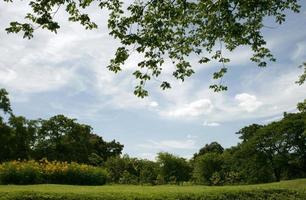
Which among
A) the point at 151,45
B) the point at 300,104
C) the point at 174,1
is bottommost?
the point at 151,45

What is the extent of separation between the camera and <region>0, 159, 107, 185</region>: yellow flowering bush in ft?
68.1

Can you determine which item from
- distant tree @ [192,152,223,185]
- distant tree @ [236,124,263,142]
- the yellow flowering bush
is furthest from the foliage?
distant tree @ [236,124,263,142]

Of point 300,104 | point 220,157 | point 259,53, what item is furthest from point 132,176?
point 259,53

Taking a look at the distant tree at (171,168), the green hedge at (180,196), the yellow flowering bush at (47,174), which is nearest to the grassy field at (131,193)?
the green hedge at (180,196)

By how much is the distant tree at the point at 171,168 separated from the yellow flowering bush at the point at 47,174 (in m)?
13.6

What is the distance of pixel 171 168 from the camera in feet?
127

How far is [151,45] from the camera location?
11852 millimetres

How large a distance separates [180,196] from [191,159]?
31382 millimetres

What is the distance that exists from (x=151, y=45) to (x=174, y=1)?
48.8 inches

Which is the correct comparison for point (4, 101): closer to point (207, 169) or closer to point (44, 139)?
point (44, 139)

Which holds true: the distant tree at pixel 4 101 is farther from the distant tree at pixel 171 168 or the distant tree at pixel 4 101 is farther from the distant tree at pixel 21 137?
the distant tree at pixel 171 168

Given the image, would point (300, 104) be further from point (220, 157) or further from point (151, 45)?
point (151, 45)

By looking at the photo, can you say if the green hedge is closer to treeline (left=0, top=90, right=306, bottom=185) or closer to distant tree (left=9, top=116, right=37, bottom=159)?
treeline (left=0, top=90, right=306, bottom=185)

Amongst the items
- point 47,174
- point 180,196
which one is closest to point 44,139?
point 47,174
